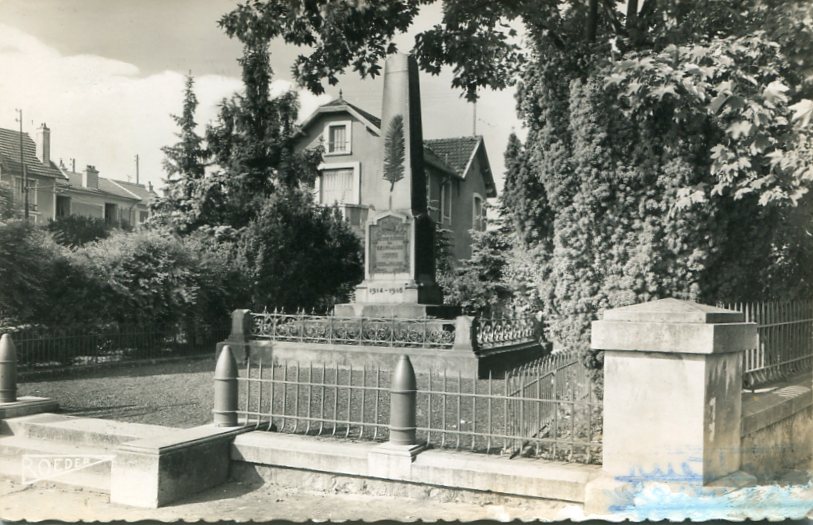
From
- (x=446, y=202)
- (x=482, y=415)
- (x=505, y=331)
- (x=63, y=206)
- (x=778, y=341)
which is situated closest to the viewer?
(x=778, y=341)

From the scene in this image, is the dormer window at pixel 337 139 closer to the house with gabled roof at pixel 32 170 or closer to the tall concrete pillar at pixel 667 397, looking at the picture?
the house with gabled roof at pixel 32 170

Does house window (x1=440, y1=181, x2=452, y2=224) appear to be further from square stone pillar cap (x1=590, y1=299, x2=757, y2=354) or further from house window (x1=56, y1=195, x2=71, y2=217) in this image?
square stone pillar cap (x1=590, y1=299, x2=757, y2=354)

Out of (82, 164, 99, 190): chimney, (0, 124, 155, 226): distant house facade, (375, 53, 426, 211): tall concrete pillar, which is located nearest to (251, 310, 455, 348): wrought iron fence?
(375, 53, 426, 211): tall concrete pillar

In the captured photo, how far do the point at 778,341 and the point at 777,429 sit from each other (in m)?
1.46

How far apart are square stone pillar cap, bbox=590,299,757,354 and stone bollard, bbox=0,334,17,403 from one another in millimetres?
6956

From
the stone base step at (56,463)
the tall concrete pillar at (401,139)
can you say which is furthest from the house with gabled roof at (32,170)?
the tall concrete pillar at (401,139)

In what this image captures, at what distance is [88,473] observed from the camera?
6418mm

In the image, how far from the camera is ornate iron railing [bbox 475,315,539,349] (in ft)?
41.8

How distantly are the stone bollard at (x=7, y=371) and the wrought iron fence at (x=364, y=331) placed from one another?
219 inches

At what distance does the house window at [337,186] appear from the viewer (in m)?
27.4

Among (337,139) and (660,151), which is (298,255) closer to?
(337,139)

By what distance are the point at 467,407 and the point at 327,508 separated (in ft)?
11.2

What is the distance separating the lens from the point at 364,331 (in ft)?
42.2

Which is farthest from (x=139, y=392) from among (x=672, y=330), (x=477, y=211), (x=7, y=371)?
(x=477, y=211)
